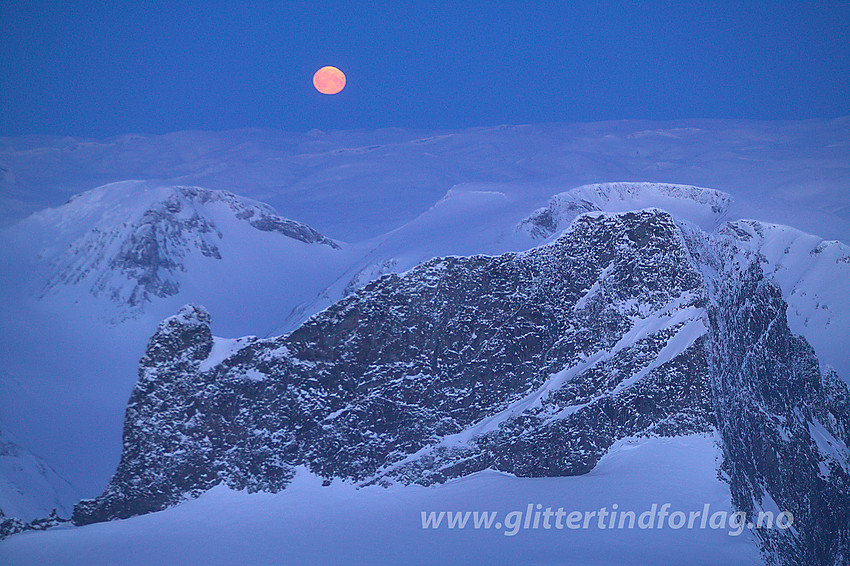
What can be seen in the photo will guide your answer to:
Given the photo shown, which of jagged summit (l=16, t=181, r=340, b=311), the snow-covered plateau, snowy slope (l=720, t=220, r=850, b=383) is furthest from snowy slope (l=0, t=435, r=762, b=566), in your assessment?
jagged summit (l=16, t=181, r=340, b=311)

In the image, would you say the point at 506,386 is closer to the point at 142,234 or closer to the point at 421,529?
the point at 421,529

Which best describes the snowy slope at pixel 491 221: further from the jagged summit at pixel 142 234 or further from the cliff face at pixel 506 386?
the jagged summit at pixel 142 234

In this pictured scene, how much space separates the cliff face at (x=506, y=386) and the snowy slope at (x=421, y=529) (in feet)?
2.96

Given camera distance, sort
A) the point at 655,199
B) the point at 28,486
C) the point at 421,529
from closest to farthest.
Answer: the point at 421,529 < the point at 28,486 < the point at 655,199

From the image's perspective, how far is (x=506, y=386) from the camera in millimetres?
31922

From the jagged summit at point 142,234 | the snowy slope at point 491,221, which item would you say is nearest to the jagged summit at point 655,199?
the snowy slope at point 491,221

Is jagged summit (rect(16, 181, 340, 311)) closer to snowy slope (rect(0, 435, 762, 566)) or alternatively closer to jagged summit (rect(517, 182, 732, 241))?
jagged summit (rect(517, 182, 732, 241))

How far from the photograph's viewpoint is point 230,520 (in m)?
28.9

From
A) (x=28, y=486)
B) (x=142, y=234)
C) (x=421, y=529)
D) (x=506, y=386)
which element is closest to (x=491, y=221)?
(x=506, y=386)

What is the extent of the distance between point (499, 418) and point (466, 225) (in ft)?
34.8

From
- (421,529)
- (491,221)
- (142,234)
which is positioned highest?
(142,234)

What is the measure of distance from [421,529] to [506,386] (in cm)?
793

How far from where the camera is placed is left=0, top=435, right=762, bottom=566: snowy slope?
1038 inches

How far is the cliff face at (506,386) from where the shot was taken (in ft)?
99.2
